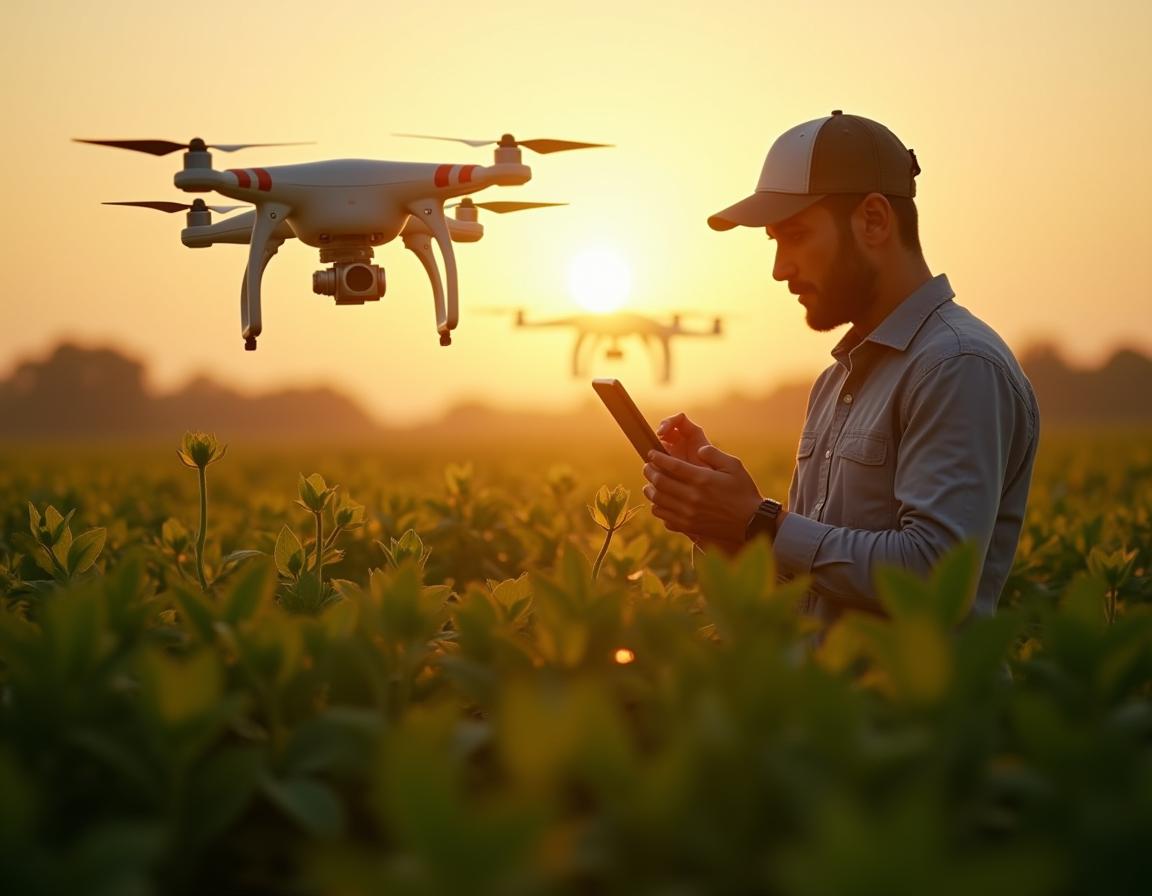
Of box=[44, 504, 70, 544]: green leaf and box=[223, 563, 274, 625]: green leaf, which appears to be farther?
box=[44, 504, 70, 544]: green leaf

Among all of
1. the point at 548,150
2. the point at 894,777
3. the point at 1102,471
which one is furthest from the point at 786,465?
the point at 894,777

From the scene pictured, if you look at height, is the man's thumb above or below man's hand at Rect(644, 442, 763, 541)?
above

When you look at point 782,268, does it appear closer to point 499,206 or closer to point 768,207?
point 768,207

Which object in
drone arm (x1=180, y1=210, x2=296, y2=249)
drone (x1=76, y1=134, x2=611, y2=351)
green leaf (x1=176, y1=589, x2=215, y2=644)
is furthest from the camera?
drone arm (x1=180, y1=210, x2=296, y2=249)

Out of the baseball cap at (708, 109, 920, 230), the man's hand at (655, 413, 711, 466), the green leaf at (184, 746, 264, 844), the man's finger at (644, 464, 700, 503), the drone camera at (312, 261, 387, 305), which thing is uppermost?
the baseball cap at (708, 109, 920, 230)

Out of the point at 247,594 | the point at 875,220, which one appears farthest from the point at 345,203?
the point at 875,220

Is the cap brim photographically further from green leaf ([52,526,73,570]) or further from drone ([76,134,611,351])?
green leaf ([52,526,73,570])

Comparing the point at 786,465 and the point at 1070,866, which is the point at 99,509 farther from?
the point at 786,465

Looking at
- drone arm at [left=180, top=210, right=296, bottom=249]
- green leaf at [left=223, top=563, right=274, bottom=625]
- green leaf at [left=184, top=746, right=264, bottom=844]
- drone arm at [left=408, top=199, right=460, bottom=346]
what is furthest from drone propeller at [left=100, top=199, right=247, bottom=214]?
green leaf at [left=184, top=746, right=264, bottom=844]

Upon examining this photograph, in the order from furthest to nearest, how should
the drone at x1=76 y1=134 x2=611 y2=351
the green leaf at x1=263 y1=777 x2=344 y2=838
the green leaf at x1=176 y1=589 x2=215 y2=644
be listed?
the drone at x1=76 y1=134 x2=611 y2=351 < the green leaf at x1=176 y1=589 x2=215 y2=644 < the green leaf at x1=263 y1=777 x2=344 y2=838
